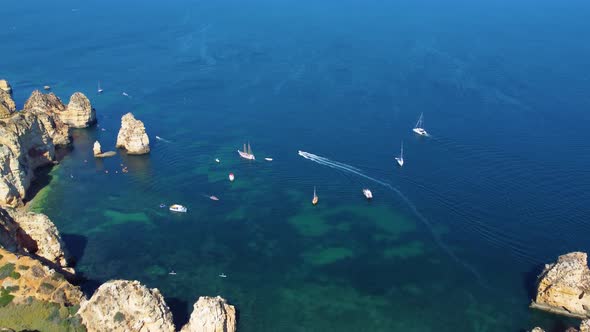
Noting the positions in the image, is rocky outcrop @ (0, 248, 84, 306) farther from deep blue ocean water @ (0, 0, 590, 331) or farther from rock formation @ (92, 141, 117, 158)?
rock formation @ (92, 141, 117, 158)

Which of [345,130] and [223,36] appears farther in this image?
[223,36]

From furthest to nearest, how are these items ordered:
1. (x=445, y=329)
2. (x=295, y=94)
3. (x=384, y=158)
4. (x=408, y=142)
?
(x=295, y=94), (x=408, y=142), (x=384, y=158), (x=445, y=329)

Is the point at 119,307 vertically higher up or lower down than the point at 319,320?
higher up

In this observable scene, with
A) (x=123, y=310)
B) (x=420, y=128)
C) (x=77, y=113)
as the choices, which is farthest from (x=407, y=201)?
(x=77, y=113)

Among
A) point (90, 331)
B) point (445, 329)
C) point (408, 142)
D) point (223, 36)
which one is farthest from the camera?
point (223, 36)

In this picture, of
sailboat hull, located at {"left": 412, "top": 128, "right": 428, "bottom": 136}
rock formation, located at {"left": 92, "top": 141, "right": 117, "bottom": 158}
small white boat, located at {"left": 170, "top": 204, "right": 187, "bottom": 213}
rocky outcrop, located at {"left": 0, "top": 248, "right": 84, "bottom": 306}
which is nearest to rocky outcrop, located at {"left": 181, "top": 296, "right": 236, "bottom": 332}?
rocky outcrop, located at {"left": 0, "top": 248, "right": 84, "bottom": 306}

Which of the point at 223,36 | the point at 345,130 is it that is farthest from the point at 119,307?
the point at 223,36

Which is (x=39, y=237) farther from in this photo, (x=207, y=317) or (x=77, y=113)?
(x=77, y=113)

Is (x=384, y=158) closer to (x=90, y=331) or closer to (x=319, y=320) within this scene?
(x=319, y=320)
